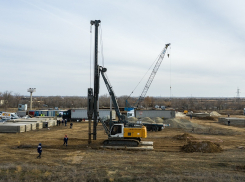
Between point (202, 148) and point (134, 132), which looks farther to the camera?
point (134, 132)

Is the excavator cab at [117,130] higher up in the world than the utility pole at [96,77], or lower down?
lower down

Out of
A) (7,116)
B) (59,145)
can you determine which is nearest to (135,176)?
(59,145)

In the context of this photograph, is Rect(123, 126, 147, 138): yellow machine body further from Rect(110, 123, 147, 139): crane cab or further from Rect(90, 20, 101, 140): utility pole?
Rect(90, 20, 101, 140): utility pole

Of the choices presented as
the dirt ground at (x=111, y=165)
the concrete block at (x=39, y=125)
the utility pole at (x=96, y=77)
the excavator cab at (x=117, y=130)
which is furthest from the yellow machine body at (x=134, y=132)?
the concrete block at (x=39, y=125)

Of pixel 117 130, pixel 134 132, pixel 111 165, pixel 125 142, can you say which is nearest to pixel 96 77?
pixel 117 130

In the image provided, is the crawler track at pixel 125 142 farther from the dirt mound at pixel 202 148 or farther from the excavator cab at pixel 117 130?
the dirt mound at pixel 202 148

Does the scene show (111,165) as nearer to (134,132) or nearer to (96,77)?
(134,132)

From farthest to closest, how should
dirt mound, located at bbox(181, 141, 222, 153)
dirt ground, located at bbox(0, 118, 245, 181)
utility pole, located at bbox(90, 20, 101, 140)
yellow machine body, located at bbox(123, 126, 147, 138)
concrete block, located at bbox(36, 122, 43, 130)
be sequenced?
concrete block, located at bbox(36, 122, 43, 130) < utility pole, located at bbox(90, 20, 101, 140) < yellow machine body, located at bbox(123, 126, 147, 138) < dirt mound, located at bbox(181, 141, 222, 153) < dirt ground, located at bbox(0, 118, 245, 181)

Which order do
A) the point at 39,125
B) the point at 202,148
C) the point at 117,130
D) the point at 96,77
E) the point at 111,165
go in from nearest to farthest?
1. the point at 111,165
2. the point at 202,148
3. the point at 117,130
4. the point at 96,77
5. the point at 39,125

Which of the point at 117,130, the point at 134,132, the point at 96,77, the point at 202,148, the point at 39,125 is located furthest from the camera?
the point at 39,125

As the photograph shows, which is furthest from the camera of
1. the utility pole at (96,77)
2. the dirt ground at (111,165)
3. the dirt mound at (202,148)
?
the utility pole at (96,77)

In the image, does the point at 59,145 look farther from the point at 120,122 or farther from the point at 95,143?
the point at 120,122

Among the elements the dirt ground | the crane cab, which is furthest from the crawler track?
the dirt ground

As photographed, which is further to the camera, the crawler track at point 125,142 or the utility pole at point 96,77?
the utility pole at point 96,77
